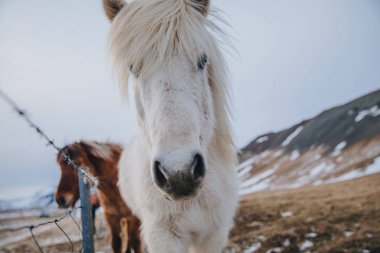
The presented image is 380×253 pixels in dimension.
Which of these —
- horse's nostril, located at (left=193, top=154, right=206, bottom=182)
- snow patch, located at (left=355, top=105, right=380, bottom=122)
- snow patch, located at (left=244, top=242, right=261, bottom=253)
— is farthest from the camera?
snow patch, located at (left=355, top=105, right=380, bottom=122)

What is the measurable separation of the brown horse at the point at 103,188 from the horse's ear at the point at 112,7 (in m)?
3.04

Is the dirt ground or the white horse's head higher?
the white horse's head

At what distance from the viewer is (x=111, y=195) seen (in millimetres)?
5504

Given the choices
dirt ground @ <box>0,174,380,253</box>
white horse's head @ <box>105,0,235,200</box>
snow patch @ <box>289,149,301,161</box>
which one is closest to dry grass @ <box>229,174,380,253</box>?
dirt ground @ <box>0,174,380,253</box>

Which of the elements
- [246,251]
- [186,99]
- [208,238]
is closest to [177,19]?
[186,99]

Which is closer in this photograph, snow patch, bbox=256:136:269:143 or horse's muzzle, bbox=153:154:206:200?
horse's muzzle, bbox=153:154:206:200

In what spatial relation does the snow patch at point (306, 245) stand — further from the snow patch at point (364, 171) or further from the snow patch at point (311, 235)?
the snow patch at point (364, 171)

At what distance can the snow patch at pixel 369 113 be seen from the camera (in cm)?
4352

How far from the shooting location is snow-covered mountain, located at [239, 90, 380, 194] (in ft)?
105

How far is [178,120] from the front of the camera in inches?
77.9

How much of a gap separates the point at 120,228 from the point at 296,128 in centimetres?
6654

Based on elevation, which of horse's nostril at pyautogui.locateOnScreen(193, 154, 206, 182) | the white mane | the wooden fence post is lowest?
the wooden fence post

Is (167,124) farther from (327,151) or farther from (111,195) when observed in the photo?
(327,151)

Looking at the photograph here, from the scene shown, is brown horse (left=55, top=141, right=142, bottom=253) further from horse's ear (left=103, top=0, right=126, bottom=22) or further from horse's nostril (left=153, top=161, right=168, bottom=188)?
horse's nostril (left=153, top=161, right=168, bottom=188)
